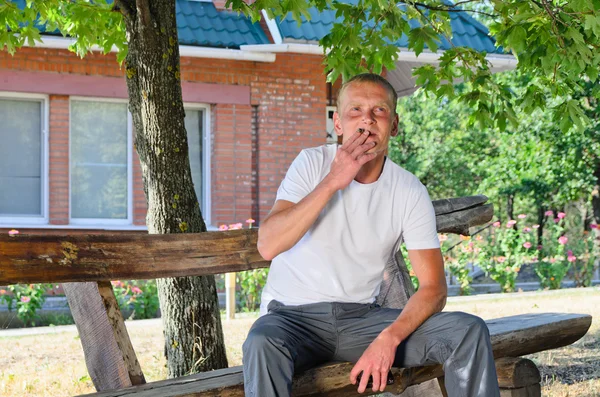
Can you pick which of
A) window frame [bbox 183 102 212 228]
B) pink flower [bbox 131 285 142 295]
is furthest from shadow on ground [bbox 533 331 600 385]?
window frame [bbox 183 102 212 228]

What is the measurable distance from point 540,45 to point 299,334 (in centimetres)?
290

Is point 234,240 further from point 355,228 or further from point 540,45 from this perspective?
point 540,45

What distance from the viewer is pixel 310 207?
3.04 metres

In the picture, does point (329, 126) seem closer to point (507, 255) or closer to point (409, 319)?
point (507, 255)

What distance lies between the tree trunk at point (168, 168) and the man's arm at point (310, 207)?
6.13 ft

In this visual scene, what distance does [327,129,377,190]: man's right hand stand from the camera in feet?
9.92

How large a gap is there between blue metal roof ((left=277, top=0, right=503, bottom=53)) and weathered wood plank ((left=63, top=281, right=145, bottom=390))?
850 cm

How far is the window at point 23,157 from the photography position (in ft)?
36.8

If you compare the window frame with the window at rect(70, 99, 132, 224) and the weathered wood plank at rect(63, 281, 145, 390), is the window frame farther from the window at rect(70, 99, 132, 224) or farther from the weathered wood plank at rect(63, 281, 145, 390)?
the weathered wood plank at rect(63, 281, 145, 390)

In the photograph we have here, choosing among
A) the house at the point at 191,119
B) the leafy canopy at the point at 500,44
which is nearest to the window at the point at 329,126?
→ the house at the point at 191,119

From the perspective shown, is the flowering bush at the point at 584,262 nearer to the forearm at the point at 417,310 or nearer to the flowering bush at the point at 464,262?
the flowering bush at the point at 464,262

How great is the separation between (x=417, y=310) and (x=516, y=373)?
26.5 inches

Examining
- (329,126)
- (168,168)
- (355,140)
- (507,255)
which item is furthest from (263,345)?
(507,255)

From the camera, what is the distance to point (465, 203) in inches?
186
